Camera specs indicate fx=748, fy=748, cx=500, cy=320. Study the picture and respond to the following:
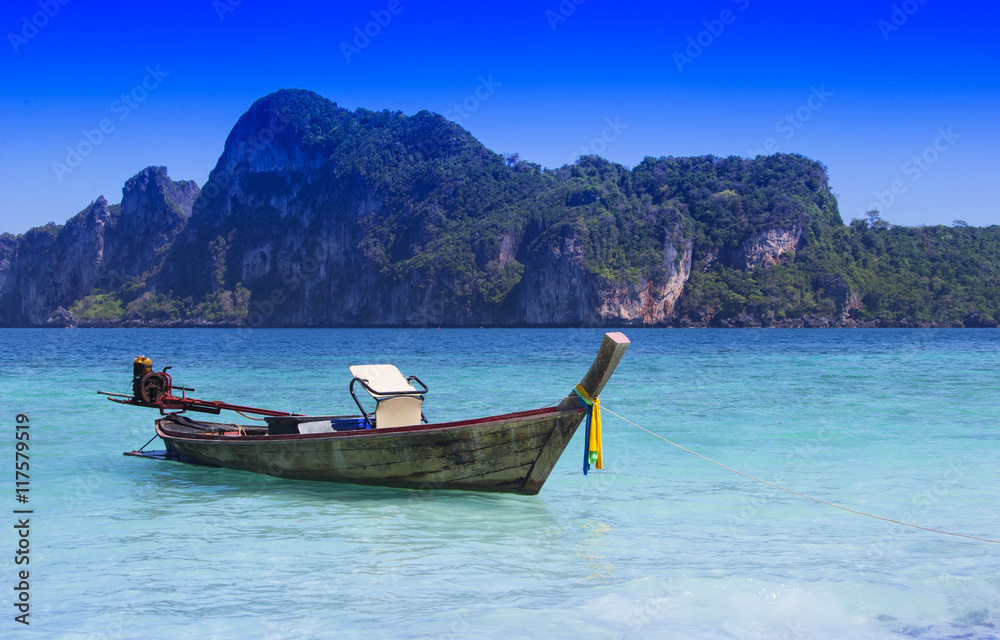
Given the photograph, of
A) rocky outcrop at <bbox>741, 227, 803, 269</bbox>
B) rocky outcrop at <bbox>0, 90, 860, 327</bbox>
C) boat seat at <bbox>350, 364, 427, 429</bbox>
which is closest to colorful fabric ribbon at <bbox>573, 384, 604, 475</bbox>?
boat seat at <bbox>350, 364, 427, 429</bbox>

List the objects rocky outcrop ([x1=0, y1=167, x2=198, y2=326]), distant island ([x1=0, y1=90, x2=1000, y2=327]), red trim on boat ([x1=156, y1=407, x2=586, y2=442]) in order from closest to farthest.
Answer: red trim on boat ([x1=156, y1=407, x2=586, y2=442])
distant island ([x1=0, y1=90, x2=1000, y2=327])
rocky outcrop ([x1=0, y1=167, x2=198, y2=326])

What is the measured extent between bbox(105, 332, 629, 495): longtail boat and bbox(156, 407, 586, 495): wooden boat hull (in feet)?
0.04

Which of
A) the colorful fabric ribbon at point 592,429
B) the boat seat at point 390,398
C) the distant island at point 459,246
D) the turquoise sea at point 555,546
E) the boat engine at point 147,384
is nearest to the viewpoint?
the turquoise sea at point 555,546

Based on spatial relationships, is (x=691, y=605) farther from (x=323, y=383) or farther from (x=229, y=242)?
(x=229, y=242)

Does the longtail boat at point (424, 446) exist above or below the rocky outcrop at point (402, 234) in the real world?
below

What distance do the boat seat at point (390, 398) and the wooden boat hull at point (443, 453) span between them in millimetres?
481

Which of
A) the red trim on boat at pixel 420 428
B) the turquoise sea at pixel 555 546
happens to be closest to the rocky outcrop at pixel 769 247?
the turquoise sea at pixel 555 546

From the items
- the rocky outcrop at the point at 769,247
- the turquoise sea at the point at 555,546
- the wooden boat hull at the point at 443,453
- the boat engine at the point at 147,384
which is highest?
the rocky outcrop at the point at 769,247

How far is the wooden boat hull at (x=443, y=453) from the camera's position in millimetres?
8258

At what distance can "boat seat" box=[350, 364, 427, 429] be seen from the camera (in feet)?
30.7

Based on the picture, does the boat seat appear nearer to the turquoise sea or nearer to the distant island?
the turquoise sea

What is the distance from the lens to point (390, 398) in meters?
9.34

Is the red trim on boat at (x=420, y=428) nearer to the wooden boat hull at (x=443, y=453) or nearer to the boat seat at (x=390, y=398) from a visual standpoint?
the wooden boat hull at (x=443, y=453)

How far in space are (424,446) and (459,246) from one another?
135m
